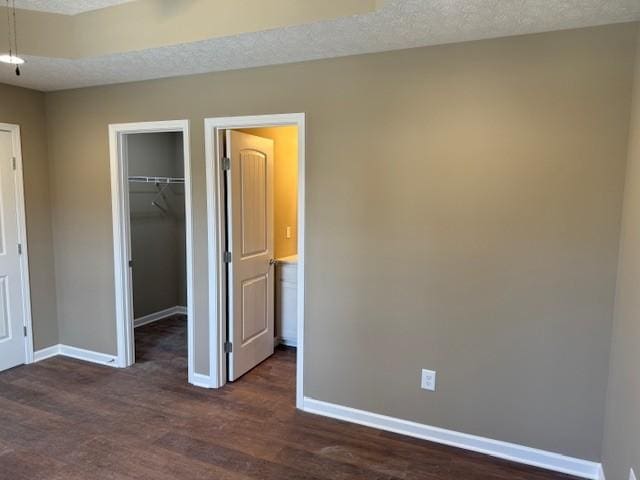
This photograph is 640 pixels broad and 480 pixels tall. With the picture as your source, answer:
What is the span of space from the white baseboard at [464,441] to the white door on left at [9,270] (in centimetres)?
276

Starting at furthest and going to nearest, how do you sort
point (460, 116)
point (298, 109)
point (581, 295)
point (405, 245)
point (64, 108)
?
point (64, 108) < point (298, 109) < point (405, 245) < point (460, 116) < point (581, 295)

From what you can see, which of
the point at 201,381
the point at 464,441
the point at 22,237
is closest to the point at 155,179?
the point at 22,237

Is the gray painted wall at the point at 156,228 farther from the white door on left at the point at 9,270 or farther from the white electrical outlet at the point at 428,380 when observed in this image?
the white electrical outlet at the point at 428,380

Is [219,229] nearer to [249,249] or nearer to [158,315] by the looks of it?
[249,249]

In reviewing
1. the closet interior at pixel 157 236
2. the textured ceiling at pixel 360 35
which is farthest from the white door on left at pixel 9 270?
the closet interior at pixel 157 236

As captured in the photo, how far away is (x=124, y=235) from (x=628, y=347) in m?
3.65

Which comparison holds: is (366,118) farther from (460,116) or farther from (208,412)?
(208,412)

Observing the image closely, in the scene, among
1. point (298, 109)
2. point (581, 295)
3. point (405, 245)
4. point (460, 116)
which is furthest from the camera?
point (298, 109)

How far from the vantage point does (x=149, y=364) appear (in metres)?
3.85

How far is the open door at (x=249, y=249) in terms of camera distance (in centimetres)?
332

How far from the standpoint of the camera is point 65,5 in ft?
8.66

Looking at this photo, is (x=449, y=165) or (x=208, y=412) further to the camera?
(x=208, y=412)

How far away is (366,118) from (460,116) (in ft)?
1.91

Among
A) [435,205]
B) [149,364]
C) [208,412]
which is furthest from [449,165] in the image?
[149,364]
